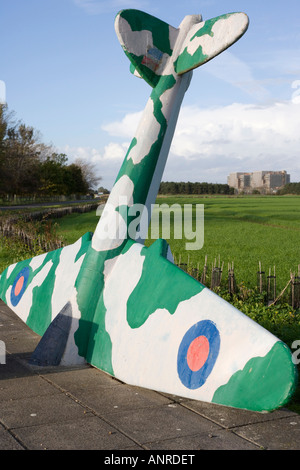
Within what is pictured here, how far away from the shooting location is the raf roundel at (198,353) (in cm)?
481

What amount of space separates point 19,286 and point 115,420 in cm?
398

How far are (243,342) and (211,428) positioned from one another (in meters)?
0.76

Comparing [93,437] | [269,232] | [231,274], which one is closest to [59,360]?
[93,437]

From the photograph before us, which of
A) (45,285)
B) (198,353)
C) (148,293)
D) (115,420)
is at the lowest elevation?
(115,420)

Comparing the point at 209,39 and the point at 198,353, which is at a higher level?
the point at 209,39

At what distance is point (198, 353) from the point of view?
16.2ft

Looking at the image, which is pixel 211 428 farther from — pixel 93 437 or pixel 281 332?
pixel 281 332

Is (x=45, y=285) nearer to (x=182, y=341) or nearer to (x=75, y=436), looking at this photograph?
(x=182, y=341)

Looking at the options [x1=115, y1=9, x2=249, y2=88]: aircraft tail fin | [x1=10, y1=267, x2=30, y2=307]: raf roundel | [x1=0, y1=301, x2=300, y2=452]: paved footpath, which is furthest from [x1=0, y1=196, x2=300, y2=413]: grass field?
[x1=115, y1=9, x2=249, y2=88]: aircraft tail fin

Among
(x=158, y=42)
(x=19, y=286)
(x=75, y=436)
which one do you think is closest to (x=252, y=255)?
(x=19, y=286)

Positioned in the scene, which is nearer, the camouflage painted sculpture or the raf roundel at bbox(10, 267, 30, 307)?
the camouflage painted sculpture

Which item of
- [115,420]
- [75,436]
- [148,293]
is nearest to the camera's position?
[75,436]

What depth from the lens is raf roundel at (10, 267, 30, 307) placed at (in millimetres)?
7949

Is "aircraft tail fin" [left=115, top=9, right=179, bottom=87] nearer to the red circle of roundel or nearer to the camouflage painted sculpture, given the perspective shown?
the camouflage painted sculpture
